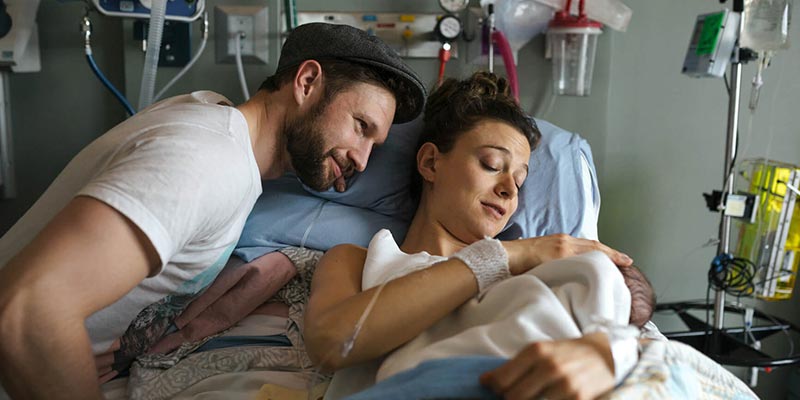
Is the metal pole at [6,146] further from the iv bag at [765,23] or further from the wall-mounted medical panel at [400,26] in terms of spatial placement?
the iv bag at [765,23]

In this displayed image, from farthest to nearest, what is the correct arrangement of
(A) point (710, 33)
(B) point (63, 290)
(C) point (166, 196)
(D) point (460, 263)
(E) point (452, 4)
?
(E) point (452, 4) → (A) point (710, 33) → (D) point (460, 263) → (C) point (166, 196) → (B) point (63, 290)

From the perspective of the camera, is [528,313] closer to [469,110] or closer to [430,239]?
[430,239]

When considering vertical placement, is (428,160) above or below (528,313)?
above

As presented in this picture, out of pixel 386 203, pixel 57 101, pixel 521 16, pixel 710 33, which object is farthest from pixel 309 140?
pixel 710 33

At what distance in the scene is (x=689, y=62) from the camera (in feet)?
7.53

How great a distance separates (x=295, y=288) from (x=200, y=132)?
46cm

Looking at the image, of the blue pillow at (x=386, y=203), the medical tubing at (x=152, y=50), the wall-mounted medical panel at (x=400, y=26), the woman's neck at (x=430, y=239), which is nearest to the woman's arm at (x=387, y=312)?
the woman's neck at (x=430, y=239)

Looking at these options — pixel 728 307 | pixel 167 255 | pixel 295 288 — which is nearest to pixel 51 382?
pixel 167 255

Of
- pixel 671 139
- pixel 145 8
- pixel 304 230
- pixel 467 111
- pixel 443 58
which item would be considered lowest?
pixel 304 230

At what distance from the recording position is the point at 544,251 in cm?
137

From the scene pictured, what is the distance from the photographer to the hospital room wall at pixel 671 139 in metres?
2.58

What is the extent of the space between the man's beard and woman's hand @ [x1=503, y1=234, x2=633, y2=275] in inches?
19.8

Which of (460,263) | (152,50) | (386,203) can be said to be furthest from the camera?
(152,50)

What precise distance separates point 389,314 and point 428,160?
2.17 ft
